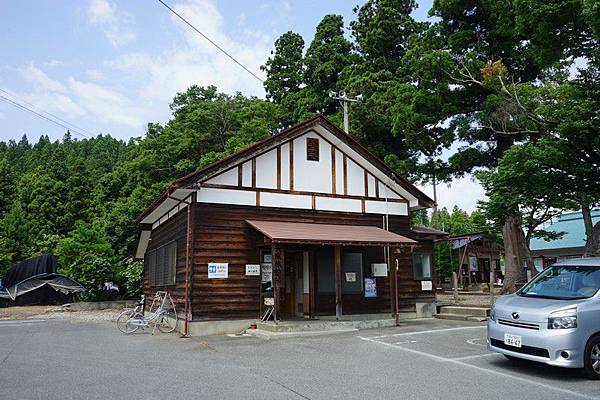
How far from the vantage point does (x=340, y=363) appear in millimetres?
7691

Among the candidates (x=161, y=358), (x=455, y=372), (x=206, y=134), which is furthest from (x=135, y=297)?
(x=455, y=372)

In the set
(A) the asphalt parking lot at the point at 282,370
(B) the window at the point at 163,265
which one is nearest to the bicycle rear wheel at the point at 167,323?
(B) the window at the point at 163,265

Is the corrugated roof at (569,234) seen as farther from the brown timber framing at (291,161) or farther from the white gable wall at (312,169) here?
the brown timber framing at (291,161)

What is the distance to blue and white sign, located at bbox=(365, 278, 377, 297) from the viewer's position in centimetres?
1412

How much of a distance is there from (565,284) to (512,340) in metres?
1.44

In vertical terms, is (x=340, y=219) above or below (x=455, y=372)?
above

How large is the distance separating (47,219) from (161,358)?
33.9 metres

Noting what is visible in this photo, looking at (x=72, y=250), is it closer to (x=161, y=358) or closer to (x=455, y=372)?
(x=161, y=358)

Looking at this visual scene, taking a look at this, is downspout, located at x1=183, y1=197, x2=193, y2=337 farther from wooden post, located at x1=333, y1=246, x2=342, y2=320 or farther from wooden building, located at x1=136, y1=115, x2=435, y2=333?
wooden post, located at x1=333, y1=246, x2=342, y2=320

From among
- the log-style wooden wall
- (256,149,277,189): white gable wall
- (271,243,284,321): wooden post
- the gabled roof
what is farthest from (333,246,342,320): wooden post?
the gabled roof

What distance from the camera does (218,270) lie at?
A: 12.1 metres

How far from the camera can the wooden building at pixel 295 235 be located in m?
12.0

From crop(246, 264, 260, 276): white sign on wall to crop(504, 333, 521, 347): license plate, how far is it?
281 inches

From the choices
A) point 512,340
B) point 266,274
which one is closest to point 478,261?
point 266,274
